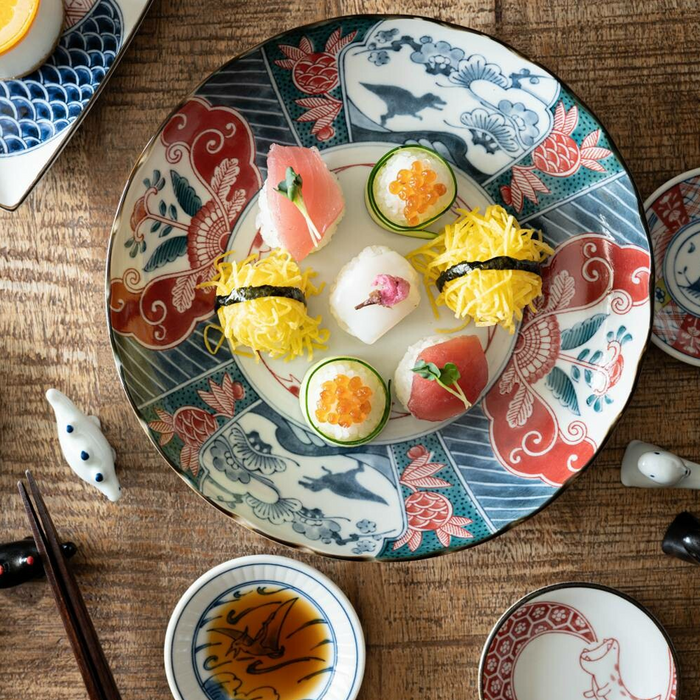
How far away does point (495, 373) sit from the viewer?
6.21ft

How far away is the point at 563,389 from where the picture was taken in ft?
6.04

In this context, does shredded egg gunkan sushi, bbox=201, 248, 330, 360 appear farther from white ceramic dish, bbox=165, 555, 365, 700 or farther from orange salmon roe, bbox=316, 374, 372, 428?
white ceramic dish, bbox=165, 555, 365, 700

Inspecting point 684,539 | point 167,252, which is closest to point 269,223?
point 167,252

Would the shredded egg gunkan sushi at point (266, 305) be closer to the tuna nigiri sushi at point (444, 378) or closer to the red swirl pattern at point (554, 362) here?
the tuna nigiri sushi at point (444, 378)

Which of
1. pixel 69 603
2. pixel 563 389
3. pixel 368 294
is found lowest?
pixel 69 603

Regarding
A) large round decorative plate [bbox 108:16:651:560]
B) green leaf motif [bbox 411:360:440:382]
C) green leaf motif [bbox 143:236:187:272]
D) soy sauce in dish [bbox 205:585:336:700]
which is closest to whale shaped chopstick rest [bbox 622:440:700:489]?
large round decorative plate [bbox 108:16:651:560]

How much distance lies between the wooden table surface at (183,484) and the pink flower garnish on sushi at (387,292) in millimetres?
726

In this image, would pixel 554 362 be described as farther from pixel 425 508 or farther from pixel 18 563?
pixel 18 563

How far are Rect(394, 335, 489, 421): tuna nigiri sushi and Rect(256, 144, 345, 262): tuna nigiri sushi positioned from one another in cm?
42

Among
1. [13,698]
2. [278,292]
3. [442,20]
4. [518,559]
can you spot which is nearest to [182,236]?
[278,292]

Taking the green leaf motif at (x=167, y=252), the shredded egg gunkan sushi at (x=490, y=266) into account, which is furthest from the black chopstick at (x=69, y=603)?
the shredded egg gunkan sushi at (x=490, y=266)

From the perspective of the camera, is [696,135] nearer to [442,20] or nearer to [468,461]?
[442,20]

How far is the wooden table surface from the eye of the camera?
6.23ft

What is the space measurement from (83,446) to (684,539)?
64.5 inches
